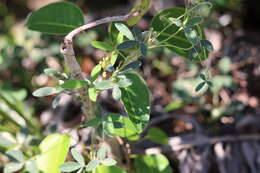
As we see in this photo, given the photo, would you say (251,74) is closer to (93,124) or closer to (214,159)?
(214,159)

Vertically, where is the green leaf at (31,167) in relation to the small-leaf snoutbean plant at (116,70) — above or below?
below

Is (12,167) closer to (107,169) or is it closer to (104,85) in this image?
(107,169)

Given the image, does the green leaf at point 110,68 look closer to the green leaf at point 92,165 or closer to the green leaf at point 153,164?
the green leaf at point 92,165

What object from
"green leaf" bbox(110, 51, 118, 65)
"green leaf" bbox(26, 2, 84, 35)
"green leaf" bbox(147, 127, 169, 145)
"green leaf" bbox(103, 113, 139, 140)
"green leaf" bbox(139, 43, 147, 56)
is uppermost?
"green leaf" bbox(26, 2, 84, 35)

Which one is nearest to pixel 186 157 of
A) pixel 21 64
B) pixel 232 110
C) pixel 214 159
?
pixel 214 159

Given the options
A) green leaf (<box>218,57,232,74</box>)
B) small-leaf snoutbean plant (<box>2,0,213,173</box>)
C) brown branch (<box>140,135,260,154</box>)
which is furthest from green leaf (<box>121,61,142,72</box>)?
green leaf (<box>218,57,232,74</box>)

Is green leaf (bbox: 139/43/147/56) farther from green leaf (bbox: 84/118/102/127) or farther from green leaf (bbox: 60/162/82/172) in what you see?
green leaf (bbox: 60/162/82/172)

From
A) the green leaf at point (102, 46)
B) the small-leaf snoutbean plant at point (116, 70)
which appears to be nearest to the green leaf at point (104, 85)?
the small-leaf snoutbean plant at point (116, 70)
